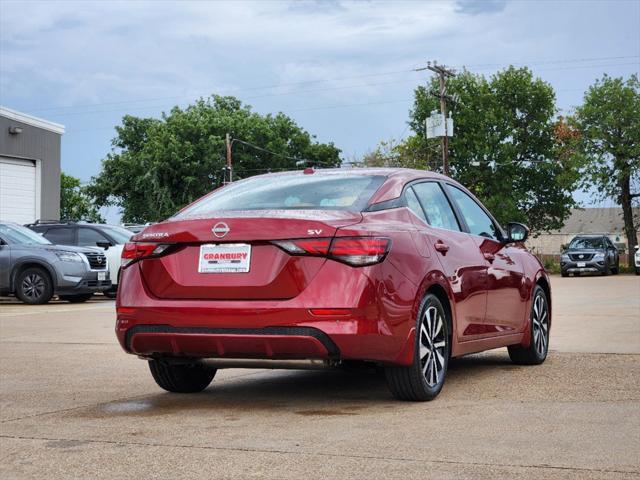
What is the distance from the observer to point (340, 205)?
6.80 m

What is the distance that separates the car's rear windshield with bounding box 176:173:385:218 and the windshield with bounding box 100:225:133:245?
16.3 meters

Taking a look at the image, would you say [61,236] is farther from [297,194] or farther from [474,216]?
[297,194]

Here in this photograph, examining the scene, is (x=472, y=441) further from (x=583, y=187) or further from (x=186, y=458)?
(x=583, y=187)

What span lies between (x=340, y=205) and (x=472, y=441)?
1.95 m

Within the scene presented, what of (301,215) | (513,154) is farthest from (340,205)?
(513,154)

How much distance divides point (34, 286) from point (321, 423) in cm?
1579

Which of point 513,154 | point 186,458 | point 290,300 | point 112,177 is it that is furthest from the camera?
point 112,177

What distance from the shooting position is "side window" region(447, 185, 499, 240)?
827 cm

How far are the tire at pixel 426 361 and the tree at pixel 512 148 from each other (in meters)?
59.0

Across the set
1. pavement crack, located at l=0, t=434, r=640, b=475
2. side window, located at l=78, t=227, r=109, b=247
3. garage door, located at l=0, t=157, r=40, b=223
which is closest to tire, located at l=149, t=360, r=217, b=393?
pavement crack, located at l=0, t=434, r=640, b=475

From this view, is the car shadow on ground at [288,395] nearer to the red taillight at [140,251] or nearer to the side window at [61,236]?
the red taillight at [140,251]

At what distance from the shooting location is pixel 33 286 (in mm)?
20859

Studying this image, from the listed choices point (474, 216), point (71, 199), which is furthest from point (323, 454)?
point (71, 199)

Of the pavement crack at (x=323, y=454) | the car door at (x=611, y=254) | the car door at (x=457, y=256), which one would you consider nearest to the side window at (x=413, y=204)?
the car door at (x=457, y=256)
